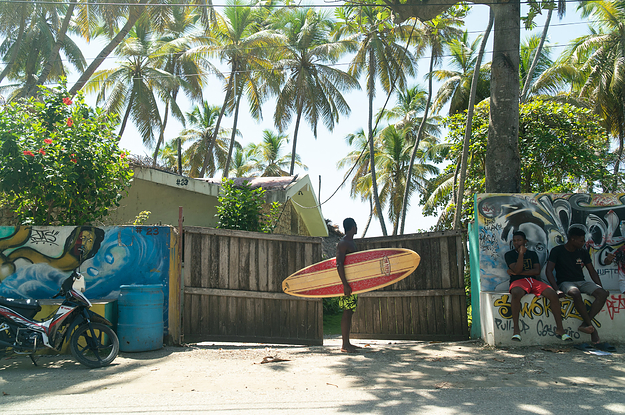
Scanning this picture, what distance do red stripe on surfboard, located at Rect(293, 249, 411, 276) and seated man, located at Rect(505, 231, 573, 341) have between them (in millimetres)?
1507

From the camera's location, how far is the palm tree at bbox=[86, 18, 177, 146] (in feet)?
73.8

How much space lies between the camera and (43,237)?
23.2 ft

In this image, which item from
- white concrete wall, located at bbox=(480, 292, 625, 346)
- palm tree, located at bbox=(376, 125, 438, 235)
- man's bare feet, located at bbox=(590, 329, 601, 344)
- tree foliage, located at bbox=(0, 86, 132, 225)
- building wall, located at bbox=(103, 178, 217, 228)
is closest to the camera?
man's bare feet, located at bbox=(590, 329, 601, 344)

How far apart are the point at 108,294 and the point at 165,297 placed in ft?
2.91

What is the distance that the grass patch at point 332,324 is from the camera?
13656 millimetres

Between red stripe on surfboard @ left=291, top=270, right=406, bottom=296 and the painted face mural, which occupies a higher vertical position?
the painted face mural

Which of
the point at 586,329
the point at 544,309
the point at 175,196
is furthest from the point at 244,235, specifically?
the point at 586,329

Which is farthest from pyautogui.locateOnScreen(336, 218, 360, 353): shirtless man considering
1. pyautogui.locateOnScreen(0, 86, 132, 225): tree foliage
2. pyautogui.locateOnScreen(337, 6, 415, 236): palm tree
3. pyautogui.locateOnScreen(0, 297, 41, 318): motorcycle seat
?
pyautogui.locateOnScreen(337, 6, 415, 236): palm tree

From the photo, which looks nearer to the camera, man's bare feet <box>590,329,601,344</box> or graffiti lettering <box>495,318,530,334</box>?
man's bare feet <box>590,329,601,344</box>

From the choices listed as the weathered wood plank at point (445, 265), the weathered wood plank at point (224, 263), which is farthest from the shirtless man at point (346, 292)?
the weathered wood plank at point (224, 263)

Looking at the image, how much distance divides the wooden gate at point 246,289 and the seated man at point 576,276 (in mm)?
3666

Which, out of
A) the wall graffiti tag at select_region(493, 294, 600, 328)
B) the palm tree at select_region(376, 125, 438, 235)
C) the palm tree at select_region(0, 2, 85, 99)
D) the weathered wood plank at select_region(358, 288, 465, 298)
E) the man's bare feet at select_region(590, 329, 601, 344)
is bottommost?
the man's bare feet at select_region(590, 329, 601, 344)

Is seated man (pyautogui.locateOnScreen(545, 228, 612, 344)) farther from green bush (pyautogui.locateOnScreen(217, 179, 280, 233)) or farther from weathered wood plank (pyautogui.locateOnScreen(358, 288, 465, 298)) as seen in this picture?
green bush (pyautogui.locateOnScreen(217, 179, 280, 233))

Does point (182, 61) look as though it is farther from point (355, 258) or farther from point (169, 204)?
point (355, 258)
